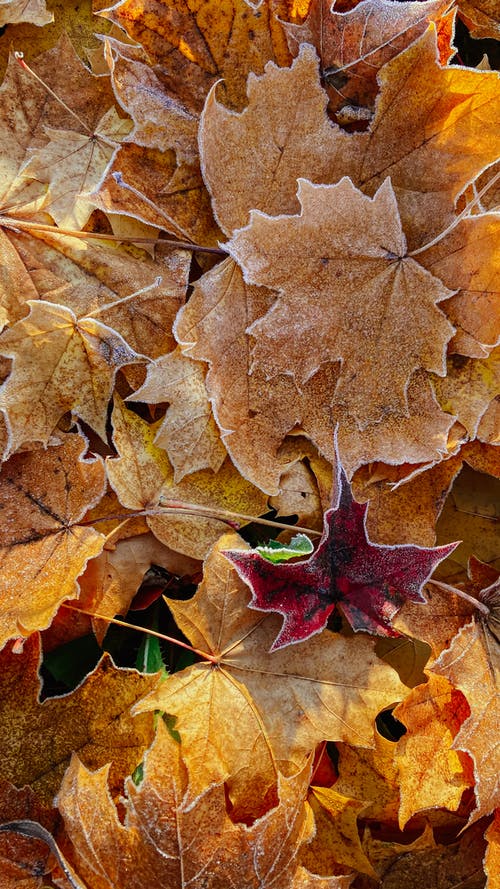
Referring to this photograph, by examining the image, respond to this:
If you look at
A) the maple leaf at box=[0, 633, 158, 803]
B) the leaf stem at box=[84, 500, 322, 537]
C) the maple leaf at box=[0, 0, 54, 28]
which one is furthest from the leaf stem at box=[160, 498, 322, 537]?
the maple leaf at box=[0, 0, 54, 28]

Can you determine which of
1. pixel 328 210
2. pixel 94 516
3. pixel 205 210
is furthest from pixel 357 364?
pixel 94 516

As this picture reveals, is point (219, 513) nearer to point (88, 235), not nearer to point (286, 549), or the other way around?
point (286, 549)

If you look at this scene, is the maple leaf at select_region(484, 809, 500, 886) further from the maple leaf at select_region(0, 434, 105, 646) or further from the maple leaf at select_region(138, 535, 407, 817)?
the maple leaf at select_region(0, 434, 105, 646)

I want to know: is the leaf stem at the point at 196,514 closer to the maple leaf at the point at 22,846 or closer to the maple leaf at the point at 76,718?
the maple leaf at the point at 76,718

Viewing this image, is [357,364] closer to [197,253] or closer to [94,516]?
[197,253]

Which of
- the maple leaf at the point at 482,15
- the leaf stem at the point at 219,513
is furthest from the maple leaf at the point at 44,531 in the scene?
the maple leaf at the point at 482,15

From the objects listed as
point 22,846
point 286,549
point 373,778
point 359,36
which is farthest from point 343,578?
point 359,36

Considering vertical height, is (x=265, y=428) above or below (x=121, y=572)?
above
